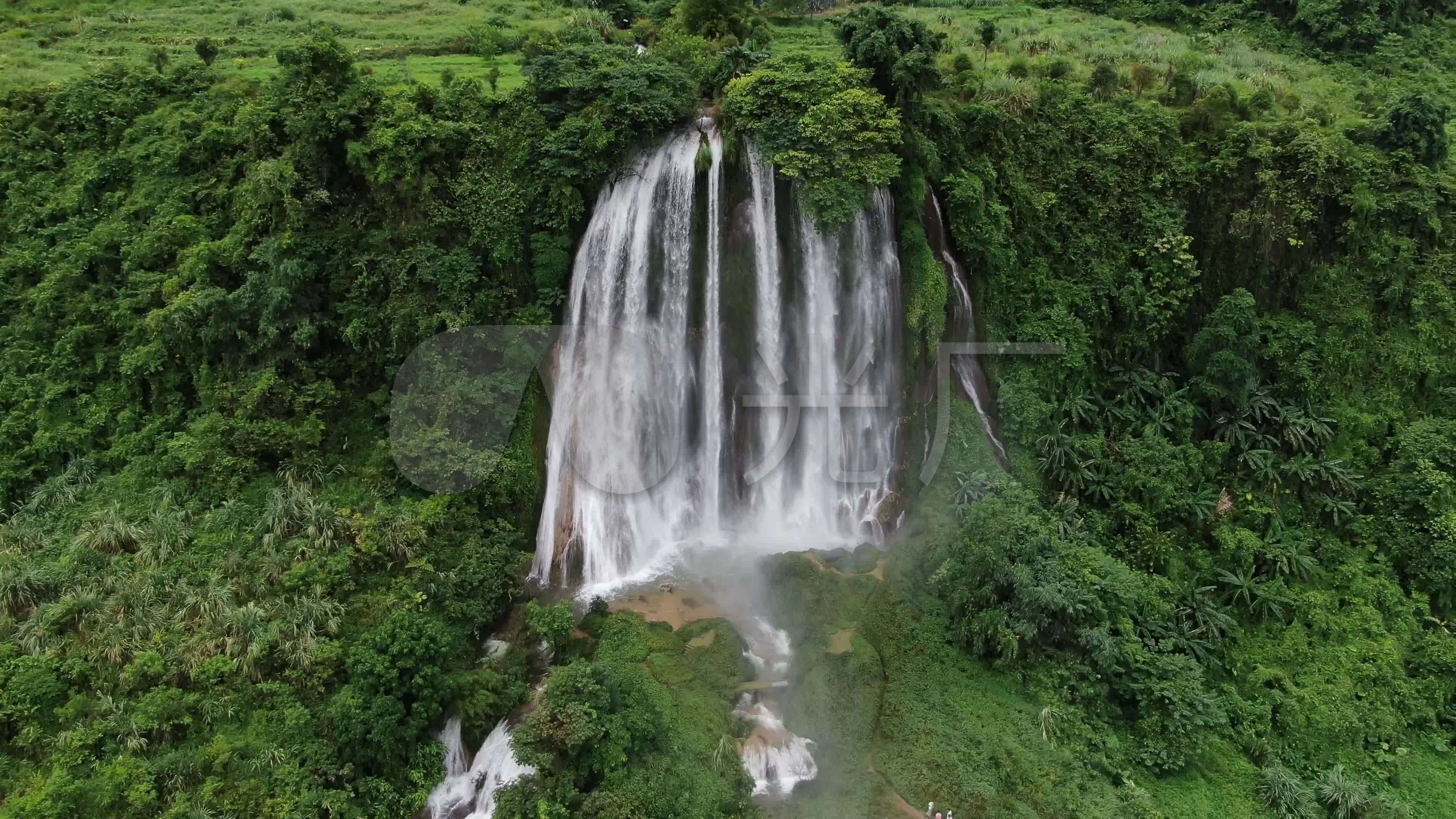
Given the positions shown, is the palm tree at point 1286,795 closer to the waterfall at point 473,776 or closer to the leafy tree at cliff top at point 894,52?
the waterfall at point 473,776

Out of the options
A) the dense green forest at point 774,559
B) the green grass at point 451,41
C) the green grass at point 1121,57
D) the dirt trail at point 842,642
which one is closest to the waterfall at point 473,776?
the dense green forest at point 774,559

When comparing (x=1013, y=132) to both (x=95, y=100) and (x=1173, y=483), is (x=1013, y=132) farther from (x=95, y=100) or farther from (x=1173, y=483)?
(x=95, y=100)

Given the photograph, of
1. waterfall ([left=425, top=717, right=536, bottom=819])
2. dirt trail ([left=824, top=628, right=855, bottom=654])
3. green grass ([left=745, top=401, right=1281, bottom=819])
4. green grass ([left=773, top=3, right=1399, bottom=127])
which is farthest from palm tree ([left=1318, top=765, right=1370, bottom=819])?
green grass ([left=773, top=3, right=1399, bottom=127])

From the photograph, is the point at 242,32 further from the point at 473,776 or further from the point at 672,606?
the point at 473,776

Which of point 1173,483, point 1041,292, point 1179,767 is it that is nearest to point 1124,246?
point 1041,292

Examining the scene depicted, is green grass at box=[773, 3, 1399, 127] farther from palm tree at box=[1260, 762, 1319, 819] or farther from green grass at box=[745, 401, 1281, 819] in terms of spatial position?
palm tree at box=[1260, 762, 1319, 819]

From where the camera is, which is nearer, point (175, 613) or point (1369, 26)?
point (175, 613)

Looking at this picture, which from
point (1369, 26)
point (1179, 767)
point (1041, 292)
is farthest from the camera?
point (1369, 26)
